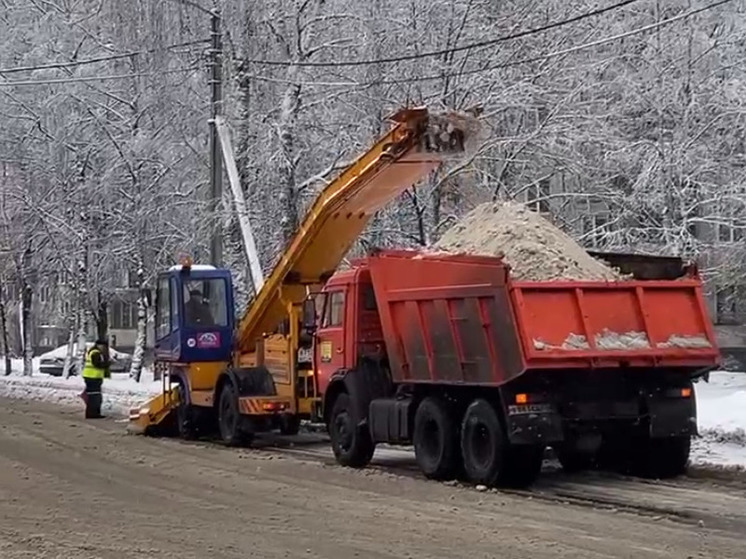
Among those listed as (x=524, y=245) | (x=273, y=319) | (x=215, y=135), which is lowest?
(x=273, y=319)

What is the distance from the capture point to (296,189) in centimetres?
2752

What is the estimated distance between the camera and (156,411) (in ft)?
73.6

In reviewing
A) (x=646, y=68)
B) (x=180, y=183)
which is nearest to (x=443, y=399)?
(x=646, y=68)

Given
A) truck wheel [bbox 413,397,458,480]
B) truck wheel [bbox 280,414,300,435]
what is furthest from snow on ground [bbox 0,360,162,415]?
truck wheel [bbox 413,397,458,480]

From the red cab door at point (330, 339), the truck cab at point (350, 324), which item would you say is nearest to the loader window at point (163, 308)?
the red cab door at point (330, 339)

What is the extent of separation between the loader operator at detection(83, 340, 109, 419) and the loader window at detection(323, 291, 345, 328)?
9085mm

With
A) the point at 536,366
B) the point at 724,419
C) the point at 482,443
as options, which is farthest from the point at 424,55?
the point at 536,366

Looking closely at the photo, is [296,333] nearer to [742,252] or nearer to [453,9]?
[453,9]

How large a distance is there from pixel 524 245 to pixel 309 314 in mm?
5313

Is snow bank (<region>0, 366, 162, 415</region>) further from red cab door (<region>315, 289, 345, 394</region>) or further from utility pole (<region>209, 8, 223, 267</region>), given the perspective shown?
red cab door (<region>315, 289, 345, 394</region>)

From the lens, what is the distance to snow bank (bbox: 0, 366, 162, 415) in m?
30.7

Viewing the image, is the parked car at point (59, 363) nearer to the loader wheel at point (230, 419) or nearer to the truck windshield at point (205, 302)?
the truck windshield at point (205, 302)

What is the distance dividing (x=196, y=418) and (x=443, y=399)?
7197 mm

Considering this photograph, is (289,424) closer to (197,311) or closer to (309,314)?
(309,314)
